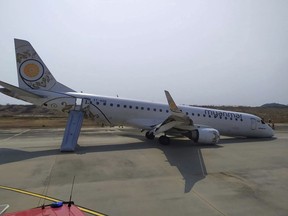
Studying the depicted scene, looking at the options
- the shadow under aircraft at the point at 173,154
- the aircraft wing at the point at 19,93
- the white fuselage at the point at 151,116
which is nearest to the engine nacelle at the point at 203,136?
the shadow under aircraft at the point at 173,154

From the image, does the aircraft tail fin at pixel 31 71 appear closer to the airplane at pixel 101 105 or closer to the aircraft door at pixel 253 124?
the airplane at pixel 101 105

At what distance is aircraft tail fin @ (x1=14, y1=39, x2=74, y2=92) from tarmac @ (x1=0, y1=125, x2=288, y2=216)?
202 inches

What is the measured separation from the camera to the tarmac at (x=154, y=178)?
8484 mm

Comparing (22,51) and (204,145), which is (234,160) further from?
(22,51)

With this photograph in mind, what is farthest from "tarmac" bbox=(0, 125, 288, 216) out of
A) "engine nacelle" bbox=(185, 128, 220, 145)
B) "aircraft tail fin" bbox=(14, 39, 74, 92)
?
"aircraft tail fin" bbox=(14, 39, 74, 92)

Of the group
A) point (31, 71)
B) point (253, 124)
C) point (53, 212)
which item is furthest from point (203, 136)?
point (53, 212)

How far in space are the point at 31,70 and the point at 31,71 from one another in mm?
77

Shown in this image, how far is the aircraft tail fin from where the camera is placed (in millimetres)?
21406

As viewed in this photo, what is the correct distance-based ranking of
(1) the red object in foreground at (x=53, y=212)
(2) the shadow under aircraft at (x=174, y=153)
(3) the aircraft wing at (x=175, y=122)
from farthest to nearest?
(3) the aircraft wing at (x=175, y=122), (2) the shadow under aircraft at (x=174, y=153), (1) the red object in foreground at (x=53, y=212)

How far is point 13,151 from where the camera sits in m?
17.7

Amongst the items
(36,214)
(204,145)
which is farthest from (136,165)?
(36,214)

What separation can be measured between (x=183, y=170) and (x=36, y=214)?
927 cm

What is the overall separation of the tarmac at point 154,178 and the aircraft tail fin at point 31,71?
514 centimetres

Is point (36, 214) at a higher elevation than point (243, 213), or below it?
higher
